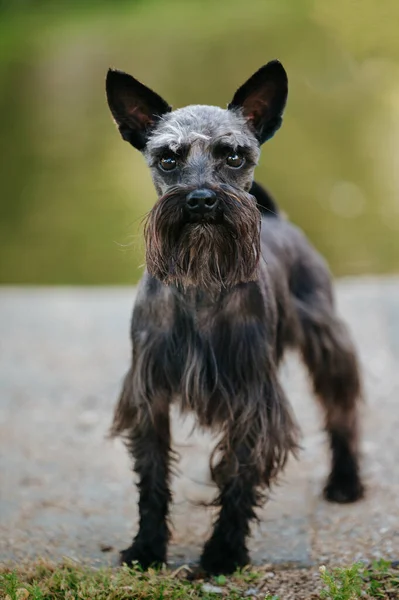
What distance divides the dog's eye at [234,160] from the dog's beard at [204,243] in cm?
19

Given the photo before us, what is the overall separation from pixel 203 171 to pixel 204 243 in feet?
0.89

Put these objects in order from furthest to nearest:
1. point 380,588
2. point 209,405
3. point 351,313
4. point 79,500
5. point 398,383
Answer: point 351,313, point 398,383, point 79,500, point 209,405, point 380,588

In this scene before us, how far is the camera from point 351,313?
7598mm

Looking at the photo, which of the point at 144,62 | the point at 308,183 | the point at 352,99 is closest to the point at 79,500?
the point at 308,183

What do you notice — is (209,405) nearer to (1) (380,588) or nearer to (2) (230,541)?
(2) (230,541)

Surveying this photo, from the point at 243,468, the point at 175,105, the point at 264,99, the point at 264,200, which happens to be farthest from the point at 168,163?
the point at 175,105

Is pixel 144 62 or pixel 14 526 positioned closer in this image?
pixel 14 526

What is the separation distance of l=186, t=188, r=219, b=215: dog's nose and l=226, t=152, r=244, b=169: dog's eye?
32cm

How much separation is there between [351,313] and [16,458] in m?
3.14

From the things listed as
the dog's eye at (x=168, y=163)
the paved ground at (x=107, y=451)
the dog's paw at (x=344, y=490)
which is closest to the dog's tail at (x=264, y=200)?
the dog's eye at (x=168, y=163)

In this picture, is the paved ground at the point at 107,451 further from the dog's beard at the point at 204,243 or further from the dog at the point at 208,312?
the dog's beard at the point at 204,243

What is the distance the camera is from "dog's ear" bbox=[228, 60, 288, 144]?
3.85m

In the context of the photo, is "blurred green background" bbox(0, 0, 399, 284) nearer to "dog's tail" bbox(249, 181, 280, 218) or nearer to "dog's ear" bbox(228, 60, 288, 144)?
"dog's tail" bbox(249, 181, 280, 218)

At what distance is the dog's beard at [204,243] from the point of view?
345 cm
